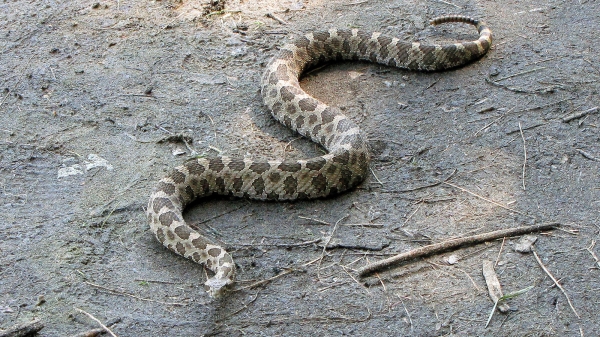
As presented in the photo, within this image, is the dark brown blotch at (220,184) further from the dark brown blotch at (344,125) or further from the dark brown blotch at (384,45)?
the dark brown blotch at (384,45)

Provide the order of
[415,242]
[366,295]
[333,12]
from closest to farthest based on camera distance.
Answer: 1. [366,295]
2. [415,242]
3. [333,12]

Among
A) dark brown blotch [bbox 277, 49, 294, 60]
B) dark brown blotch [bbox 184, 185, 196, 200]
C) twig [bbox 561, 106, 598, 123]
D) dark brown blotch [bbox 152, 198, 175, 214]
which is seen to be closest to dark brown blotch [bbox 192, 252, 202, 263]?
dark brown blotch [bbox 152, 198, 175, 214]

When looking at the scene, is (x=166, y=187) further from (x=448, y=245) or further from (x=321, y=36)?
(x=321, y=36)

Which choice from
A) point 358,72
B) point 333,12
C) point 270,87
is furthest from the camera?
point 333,12

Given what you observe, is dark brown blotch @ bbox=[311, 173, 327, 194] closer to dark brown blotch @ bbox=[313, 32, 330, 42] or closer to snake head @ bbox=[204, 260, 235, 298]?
snake head @ bbox=[204, 260, 235, 298]

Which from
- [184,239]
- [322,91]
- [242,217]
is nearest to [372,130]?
[322,91]

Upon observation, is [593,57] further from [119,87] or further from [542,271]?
[119,87]
